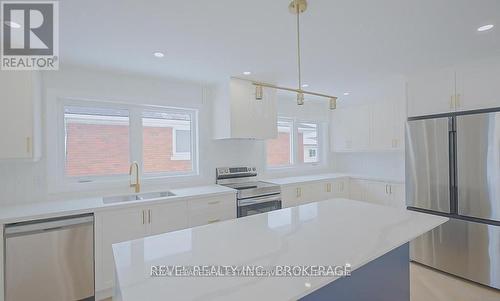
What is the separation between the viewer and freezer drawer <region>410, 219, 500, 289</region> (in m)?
2.41

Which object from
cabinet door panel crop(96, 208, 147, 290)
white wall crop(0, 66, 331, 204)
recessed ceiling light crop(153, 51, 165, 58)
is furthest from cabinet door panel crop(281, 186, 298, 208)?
recessed ceiling light crop(153, 51, 165, 58)

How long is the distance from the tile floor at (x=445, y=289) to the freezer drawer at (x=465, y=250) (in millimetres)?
73

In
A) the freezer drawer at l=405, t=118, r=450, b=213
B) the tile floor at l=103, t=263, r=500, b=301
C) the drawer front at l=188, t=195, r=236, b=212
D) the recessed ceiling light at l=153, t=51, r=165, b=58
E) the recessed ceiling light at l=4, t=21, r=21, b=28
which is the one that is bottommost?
the tile floor at l=103, t=263, r=500, b=301

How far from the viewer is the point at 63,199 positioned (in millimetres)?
2635

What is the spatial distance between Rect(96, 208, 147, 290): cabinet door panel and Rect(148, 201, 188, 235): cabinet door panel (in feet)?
0.48

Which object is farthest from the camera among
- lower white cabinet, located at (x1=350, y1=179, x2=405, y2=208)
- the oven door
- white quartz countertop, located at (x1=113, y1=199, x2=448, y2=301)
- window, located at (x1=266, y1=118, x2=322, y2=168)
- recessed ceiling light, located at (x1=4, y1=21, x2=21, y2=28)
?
window, located at (x1=266, y1=118, x2=322, y2=168)

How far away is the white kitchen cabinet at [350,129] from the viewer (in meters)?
4.34

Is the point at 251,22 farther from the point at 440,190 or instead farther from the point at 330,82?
the point at 440,190

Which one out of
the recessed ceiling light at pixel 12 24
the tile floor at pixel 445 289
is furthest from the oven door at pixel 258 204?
the recessed ceiling light at pixel 12 24

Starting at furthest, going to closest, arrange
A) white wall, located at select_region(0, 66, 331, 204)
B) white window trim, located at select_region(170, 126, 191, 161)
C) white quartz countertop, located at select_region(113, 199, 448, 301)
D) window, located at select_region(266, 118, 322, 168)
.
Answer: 1. window, located at select_region(266, 118, 322, 168)
2. white window trim, located at select_region(170, 126, 191, 161)
3. white wall, located at select_region(0, 66, 331, 204)
4. white quartz countertop, located at select_region(113, 199, 448, 301)

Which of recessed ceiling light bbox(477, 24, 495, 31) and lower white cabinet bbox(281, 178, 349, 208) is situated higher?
recessed ceiling light bbox(477, 24, 495, 31)

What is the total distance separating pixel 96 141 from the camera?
9.54ft

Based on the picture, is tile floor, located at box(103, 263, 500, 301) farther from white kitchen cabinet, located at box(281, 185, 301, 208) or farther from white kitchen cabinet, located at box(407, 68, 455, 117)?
white kitchen cabinet, located at box(407, 68, 455, 117)

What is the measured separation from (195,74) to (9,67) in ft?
5.53
